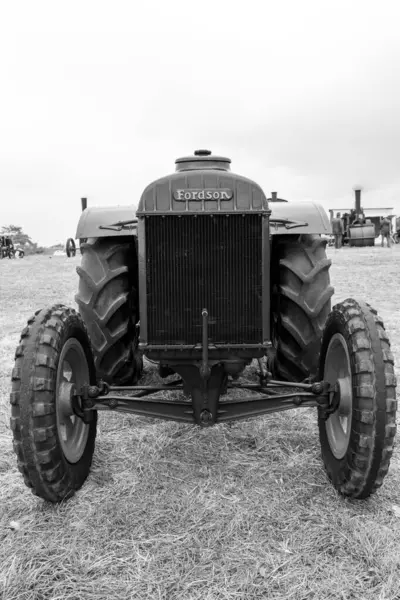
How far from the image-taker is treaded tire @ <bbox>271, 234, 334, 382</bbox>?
11.7ft

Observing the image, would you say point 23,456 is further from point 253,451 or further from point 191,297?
point 253,451

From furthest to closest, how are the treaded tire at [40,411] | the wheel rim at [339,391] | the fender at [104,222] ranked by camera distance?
the fender at [104,222] → the wheel rim at [339,391] → the treaded tire at [40,411]

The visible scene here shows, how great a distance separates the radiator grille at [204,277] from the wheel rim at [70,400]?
431mm

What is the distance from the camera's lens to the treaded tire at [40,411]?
8.16 feet

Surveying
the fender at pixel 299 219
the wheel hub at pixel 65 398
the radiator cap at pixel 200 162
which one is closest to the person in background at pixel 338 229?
the fender at pixel 299 219

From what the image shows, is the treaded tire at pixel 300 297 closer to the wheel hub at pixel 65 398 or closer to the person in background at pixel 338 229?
the wheel hub at pixel 65 398

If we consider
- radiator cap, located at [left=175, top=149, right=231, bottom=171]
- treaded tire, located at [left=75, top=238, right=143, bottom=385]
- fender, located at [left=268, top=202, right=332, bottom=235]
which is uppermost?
radiator cap, located at [left=175, top=149, right=231, bottom=171]

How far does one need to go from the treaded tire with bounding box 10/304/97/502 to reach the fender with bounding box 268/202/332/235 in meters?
1.69

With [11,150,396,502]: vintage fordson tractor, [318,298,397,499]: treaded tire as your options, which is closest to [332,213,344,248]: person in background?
[11,150,396,502]: vintage fordson tractor

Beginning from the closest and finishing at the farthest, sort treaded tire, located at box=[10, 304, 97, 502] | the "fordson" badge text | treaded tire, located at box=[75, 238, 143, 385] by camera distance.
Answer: treaded tire, located at box=[10, 304, 97, 502]
the "fordson" badge text
treaded tire, located at box=[75, 238, 143, 385]

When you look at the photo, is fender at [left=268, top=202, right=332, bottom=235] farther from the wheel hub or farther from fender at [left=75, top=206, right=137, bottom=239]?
the wheel hub

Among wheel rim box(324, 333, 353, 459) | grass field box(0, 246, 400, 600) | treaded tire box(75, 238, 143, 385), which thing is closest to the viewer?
grass field box(0, 246, 400, 600)

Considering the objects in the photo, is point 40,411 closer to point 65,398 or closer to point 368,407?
point 65,398

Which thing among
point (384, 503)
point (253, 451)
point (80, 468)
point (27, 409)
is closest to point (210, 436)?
point (253, 451)
